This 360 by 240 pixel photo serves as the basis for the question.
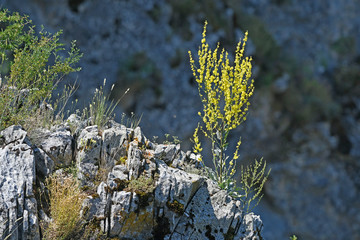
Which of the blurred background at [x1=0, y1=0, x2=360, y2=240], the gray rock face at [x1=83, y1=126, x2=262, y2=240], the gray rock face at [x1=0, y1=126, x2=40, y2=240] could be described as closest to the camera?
the gray rock face at [x1=0, y1=126, x2=40, y2=240]

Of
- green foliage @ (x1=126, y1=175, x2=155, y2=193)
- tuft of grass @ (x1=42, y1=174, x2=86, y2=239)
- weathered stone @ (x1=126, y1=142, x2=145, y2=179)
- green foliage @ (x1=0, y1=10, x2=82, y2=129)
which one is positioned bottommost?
tuft of grass @ (x1=42, y1=174, x2=86, y2=239)

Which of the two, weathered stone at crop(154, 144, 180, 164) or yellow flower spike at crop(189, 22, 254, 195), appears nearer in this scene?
yellow flower spike at crop(189, 22, 254, 195)

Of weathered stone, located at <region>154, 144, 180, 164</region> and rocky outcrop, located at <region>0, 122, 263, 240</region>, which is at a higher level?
weathered stone, located at <region>154, 144, 180, 164</region>

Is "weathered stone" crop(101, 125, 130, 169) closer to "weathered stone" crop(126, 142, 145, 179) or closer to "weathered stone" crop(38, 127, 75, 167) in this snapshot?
"weathered stone" crop(126, 142, 145, 179)

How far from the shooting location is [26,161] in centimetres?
436

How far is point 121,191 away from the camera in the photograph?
14.8 feet

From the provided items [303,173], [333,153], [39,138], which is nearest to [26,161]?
[39,138]

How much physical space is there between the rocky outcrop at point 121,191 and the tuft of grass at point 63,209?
4.0 inches

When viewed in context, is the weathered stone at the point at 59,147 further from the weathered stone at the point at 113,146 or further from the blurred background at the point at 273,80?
the blurred background at the point at 273,80

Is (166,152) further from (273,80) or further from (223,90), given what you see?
(273,80)

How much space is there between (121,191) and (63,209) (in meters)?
0.69

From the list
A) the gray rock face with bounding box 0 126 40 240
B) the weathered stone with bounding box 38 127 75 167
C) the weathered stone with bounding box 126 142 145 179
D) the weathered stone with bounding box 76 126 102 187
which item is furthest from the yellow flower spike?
the gray rock face with bounding box 0 126 40 240

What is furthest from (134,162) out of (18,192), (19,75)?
(19,75)

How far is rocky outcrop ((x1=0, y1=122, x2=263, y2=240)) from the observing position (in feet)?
13.6
